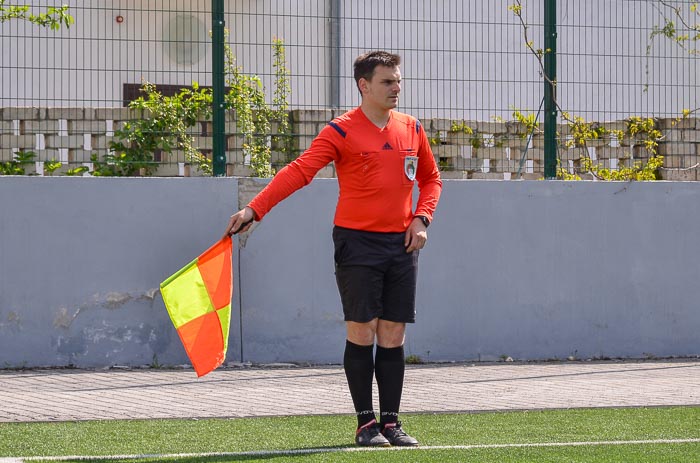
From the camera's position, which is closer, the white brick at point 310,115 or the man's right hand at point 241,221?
the man's right hand at point 241,221

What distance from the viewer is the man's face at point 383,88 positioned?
5777 mm

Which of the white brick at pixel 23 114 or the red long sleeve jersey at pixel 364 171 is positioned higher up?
the white brick at pixel 23 114

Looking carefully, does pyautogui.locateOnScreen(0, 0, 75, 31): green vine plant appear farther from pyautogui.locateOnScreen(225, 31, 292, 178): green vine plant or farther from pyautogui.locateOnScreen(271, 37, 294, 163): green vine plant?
pyautogui.locateOnScreen(271, 37, 294, 163): green vine plant

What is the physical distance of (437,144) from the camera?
10.5m

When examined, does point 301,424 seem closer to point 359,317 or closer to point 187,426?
point 187,426

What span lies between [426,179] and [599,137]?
503 cm

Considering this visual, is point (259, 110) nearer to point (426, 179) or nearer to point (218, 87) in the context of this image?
point (218, 87)

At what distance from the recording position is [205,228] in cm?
975

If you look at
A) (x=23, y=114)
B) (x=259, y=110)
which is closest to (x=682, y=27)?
(x=259, y=110)

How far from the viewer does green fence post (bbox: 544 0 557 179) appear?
A: 1045cm

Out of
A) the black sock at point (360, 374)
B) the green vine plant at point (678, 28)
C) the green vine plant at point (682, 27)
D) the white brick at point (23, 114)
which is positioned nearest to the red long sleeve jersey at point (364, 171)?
the black sock at point (360, 374)

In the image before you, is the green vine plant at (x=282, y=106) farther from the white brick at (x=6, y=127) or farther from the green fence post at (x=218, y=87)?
the white brick at (x=6, y=127)

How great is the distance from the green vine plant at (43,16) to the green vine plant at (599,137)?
371 cm

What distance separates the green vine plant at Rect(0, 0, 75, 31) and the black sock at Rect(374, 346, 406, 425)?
4994 mm
